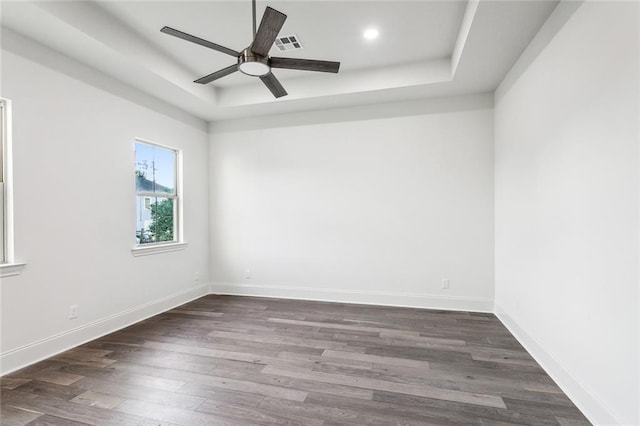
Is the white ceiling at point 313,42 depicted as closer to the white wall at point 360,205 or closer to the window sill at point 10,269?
the white wall at point 360,205

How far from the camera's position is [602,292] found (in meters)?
1.79

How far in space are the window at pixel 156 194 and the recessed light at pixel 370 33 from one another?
298 centimetres

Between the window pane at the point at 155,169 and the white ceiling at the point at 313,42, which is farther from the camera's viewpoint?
the window pane at the point at 155,169

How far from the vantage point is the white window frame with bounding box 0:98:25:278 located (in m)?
2.52

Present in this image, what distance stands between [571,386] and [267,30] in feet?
10.5

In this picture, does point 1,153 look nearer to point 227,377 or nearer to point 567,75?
point 227,377

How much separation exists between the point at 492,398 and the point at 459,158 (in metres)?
2.87

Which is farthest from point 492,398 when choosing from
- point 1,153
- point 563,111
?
point 1,153

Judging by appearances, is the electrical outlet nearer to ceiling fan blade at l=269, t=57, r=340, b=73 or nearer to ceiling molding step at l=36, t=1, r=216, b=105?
ceiling molding step at l=36, t=1, r=216, b=105

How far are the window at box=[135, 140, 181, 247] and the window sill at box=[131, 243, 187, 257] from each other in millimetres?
93

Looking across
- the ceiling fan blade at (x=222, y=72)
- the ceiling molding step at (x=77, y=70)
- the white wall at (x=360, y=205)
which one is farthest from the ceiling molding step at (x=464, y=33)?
the ceiling molding step at (x=77, y=70)

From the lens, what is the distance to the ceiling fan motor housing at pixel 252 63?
223 cm

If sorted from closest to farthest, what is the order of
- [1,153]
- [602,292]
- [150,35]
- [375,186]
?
1. [602,292]
2. [1,153]
3. [150,35]
4. [375,186]

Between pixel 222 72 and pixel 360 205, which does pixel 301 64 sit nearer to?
pixel 222 72
